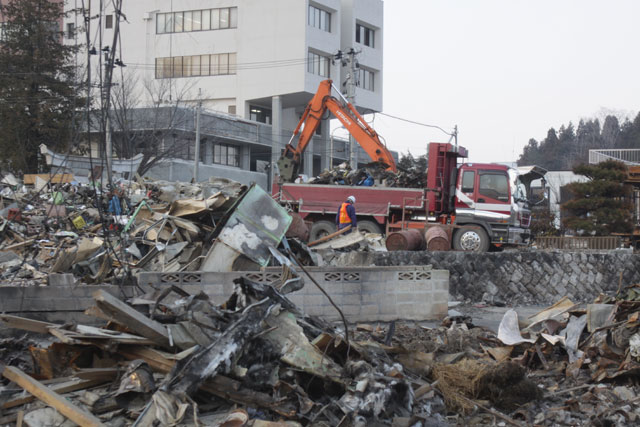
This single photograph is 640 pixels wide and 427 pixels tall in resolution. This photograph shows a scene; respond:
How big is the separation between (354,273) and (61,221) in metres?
9.38

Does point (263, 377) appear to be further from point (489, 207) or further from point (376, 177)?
point (376, 177)

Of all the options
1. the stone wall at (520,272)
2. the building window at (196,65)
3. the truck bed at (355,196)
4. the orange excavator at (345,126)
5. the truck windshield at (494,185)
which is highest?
the building window at (196,65)

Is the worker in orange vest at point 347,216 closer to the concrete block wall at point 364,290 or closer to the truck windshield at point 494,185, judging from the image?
the truck windshield at point 494,185

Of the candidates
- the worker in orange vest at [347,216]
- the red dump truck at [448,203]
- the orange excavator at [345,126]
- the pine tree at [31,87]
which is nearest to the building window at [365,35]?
the pine tree at [31,87]

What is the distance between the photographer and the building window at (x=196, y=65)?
48500mm

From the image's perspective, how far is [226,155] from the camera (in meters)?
48.7

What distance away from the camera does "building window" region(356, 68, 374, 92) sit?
175 ft

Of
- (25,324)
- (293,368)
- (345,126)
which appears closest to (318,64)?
(345,126)

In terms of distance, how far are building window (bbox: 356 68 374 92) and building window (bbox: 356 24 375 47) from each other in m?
2.37

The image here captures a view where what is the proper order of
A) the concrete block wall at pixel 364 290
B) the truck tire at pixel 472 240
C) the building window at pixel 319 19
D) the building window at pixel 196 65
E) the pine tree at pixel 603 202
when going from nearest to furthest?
1. the concrete block wall at pixel 364 290
2. the truck tire at pixel 472 240
3. the pine tree at pixel 603 202
4. the building window at pixel 319 19
5. the building window at pixel 196 65

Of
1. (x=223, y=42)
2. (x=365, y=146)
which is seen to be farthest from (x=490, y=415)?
(x=223, y=42)

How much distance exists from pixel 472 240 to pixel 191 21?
40.1 meters

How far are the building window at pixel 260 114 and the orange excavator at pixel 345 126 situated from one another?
28.0m

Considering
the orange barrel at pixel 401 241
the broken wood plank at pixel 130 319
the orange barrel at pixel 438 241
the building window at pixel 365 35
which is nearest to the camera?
Result: the broken wood plank at pixel 130 319
